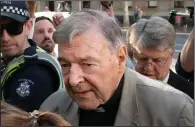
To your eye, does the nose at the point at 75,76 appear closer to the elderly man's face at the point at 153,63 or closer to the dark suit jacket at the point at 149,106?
the dark suit jacket at the point at 149,106

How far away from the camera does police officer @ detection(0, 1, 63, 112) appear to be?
1502 millimetres

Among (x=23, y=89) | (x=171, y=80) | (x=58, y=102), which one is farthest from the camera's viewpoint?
(x=171, y=80)

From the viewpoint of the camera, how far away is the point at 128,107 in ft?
4.09

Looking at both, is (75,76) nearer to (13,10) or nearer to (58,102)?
(58,102)

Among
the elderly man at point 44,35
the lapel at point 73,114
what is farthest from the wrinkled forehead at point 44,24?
the lapel at point 73,114

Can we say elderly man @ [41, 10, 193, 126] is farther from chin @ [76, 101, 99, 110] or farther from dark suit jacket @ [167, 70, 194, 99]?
dark suit jacket @ [167, 70, 194, 99]

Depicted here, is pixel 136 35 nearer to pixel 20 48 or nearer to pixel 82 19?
pixel 20 48

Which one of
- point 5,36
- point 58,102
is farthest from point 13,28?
point 58,102

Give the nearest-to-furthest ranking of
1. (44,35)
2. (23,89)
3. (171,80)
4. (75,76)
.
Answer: (75,76), (23,89), (171,80), (44,35)

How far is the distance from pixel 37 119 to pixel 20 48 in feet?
2.25

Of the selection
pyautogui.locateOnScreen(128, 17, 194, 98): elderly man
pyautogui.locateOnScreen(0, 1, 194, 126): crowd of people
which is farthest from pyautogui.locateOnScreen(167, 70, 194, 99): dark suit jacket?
pyautogui.locateOnScreen(0, 1, 194, 126): crowd of people

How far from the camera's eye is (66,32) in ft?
3.93

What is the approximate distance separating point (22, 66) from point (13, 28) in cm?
18

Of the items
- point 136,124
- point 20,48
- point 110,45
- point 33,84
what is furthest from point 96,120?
point 20,48
